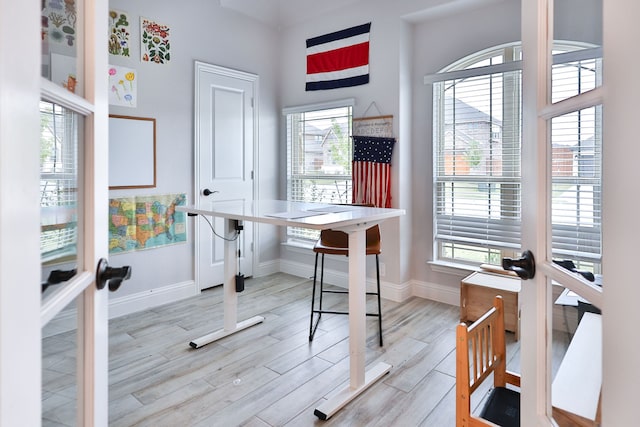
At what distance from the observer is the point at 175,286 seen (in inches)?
143

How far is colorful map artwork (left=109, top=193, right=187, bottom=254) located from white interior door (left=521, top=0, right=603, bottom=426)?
10.2 feet

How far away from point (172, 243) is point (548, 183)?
133 inches

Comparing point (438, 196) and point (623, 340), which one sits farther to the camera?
point (438, 196)

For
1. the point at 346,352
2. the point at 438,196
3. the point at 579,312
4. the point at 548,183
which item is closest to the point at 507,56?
the point at 438,196

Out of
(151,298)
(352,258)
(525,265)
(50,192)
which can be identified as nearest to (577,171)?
(525,265)

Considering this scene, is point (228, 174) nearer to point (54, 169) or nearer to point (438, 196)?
point (438, 196)

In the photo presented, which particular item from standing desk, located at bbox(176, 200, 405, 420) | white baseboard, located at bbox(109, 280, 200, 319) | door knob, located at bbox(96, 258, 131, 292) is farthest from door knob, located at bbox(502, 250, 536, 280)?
white baseboard, located at bbox(109, 280, 200, 319)

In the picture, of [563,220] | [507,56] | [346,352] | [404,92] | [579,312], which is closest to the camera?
[579,312]

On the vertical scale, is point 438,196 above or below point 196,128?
below

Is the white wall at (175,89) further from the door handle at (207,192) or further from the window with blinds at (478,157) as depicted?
the window with blinds at (478,157)

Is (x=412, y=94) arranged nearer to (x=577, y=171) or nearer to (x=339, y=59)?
(x=339, y=59)

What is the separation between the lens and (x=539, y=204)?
2.78ft

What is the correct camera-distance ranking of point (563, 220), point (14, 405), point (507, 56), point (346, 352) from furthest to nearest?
point (507, 56), point (346, 352), point (563, 220), point (14, 405)

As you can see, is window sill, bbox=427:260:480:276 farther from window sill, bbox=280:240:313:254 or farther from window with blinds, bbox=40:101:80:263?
window with blinds, bbox=40:101:80:263
